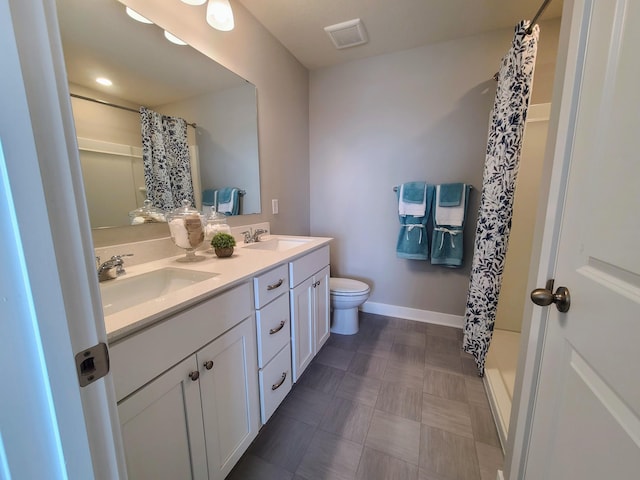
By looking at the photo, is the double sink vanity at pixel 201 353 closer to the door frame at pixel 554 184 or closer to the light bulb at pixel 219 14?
the door frame at pixel 554 184

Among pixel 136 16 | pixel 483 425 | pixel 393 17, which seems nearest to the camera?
pixel 136 16

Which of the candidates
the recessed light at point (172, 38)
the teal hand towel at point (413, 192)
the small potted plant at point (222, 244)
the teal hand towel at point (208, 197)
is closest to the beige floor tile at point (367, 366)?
the small potted plant at point (222, 244)

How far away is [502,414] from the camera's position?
1.31 metres

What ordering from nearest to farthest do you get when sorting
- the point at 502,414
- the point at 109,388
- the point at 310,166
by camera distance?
the point at 109,388
the point at 502,414
the point at 310,166

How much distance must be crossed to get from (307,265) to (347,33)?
69.3 inches

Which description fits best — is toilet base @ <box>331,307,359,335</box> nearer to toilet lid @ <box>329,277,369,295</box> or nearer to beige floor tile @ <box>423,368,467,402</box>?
toilet lid @ <box>329,277,369,295</box>

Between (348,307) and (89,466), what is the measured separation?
1.87m

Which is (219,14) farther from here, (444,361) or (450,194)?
(444,361)

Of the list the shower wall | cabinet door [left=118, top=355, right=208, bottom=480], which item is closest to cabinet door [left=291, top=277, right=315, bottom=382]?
cabinet door [left=118, top=355, right=208, bottom=480]

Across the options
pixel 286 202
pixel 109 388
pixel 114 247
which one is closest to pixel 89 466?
pixel 109 388

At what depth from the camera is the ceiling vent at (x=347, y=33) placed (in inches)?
71.1

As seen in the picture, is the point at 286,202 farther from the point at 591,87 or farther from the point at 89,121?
the point at 591,87

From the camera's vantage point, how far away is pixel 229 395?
97 cm

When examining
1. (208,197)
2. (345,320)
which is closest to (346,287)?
(345,320)
